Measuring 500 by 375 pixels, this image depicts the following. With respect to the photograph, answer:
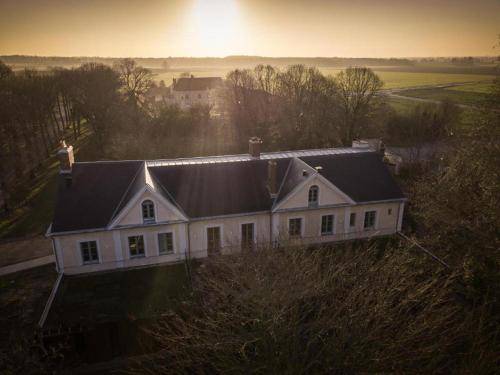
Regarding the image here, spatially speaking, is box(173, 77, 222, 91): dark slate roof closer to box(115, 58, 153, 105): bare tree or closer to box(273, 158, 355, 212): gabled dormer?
box(115, 58, 153, 105): bare tree

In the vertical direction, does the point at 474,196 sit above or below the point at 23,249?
above

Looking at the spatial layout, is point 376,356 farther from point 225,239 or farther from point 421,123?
point 421,123

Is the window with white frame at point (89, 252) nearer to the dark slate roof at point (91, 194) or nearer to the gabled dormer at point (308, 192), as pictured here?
the dark slate roof at point (91, 194)

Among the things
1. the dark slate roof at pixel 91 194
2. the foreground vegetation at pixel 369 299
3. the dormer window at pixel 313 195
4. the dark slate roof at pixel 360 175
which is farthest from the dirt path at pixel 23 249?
the dark slate roof at pixel 360 175

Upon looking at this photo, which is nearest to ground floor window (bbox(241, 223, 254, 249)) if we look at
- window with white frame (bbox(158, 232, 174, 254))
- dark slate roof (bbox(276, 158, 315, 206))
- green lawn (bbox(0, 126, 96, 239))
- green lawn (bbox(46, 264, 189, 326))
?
dark slate roof (bbox(276, 158, 315, 206))

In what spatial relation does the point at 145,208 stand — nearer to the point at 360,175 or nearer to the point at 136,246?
the point at 136,246

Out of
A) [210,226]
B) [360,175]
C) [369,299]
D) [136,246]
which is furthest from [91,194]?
[360,175]

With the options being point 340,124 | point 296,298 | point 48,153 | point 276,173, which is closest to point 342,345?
point 296,298
